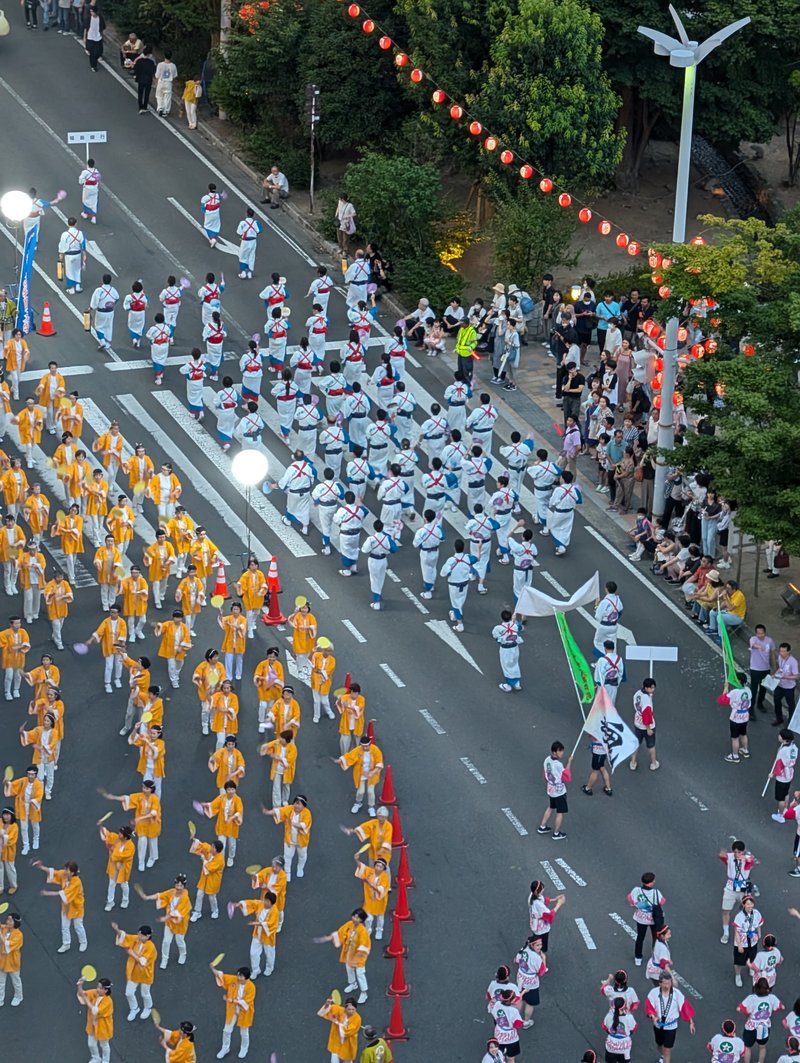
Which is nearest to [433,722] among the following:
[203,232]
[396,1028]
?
[396,1028]

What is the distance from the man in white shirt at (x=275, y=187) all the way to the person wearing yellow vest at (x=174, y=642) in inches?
721

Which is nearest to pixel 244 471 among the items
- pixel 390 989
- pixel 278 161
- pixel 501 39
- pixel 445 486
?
pixel 445 486

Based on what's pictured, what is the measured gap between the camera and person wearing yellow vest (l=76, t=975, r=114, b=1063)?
2580 centimetres

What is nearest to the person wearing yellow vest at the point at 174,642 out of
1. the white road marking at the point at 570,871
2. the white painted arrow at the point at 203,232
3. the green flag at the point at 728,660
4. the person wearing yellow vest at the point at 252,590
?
the person wearing yellow vest at the point at 252,590

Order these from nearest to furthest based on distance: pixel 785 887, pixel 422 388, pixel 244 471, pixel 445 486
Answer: pixel 785 887, pixel 244 471, pixel 445 486, pixel 422 388

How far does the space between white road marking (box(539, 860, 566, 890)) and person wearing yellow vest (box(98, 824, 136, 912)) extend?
536 cm

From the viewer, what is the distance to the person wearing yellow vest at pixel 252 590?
3422cm

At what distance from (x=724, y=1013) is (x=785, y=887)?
2734 millimetres

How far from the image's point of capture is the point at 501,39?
146 ft

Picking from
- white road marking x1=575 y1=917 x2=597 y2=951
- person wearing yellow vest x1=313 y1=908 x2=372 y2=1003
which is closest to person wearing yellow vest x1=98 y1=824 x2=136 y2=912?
person wearing yellow vest x1=313 y1=908 x2=372 y2=1003

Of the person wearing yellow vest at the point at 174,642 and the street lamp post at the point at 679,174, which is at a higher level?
the street lamp post at the point at 679,174

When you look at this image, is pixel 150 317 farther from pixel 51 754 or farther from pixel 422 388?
pixel 51 754

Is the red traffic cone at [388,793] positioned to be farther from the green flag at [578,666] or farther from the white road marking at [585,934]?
the green flag at [578,666]

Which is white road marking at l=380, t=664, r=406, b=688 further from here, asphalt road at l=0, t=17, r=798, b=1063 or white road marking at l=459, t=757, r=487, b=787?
white road marking at l=459, t=757, r=487, b=787
